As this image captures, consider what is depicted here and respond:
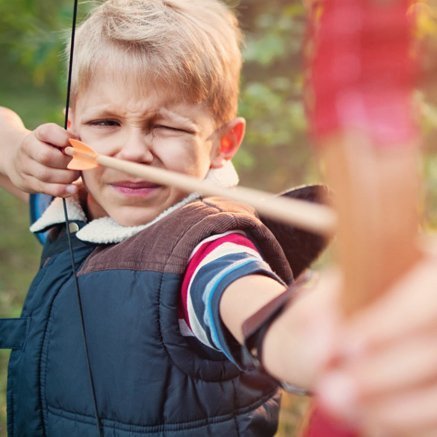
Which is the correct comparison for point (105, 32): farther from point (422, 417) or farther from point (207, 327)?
point (422, 417)

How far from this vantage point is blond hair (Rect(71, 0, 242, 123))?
112cm

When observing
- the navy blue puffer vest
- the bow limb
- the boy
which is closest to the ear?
the boy

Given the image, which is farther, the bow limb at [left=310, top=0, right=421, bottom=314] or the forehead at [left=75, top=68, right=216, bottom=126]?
the forehead at [left=75, top=68, right=216, bottom=126]

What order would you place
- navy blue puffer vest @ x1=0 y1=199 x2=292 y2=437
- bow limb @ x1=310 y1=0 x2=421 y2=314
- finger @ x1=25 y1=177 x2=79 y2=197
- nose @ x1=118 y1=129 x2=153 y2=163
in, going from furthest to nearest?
finger @ x1=25 y1=177 x2=79 y2=197
nose @ x1=118 y1=129 x2=153 y2=163
navy blue puffer vest @ x1=0 y1=199 x2=292 y2=437
bow limb @ x1=310 y1=0 x2=421 y2=314

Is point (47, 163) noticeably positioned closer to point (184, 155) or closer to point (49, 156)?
point (49, 156)

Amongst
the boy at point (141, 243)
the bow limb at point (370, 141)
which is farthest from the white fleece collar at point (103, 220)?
the bow limb at point (370, 141)

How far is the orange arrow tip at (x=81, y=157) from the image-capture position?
104 cm

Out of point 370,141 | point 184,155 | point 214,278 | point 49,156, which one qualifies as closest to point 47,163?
point 49,156

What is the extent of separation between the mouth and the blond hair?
153 mm

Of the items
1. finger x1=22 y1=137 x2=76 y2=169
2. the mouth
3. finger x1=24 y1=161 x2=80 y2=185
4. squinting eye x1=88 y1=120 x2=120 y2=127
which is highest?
squinting eye x1=88 y1=120 x2=120 y2=127

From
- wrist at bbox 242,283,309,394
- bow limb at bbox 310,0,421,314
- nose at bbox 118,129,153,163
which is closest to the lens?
bow limb at bbox 310,0,421,314

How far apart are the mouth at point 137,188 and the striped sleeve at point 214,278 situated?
0.22 meters

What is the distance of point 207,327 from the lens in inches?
32.9

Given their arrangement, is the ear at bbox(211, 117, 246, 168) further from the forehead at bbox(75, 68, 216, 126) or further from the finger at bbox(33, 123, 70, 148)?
the finger at bbox(33, 123, 70, 148)
